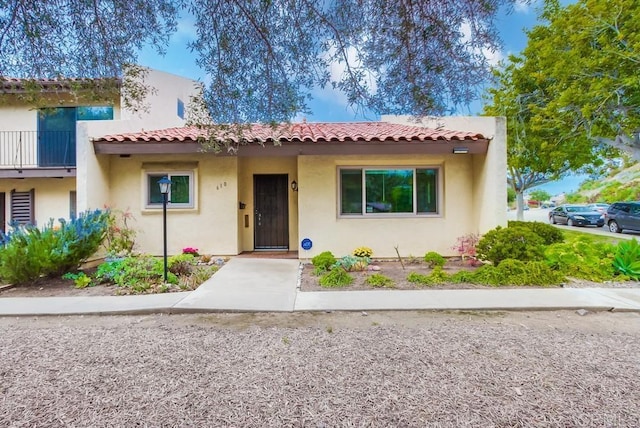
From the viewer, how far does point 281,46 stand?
13.4 ft

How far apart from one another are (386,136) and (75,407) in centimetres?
796

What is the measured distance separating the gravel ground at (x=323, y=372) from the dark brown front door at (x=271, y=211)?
19.3ft

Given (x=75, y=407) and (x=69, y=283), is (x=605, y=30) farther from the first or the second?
(x=69, y=283)

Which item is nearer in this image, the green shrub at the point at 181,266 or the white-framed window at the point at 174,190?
the green shrub at the point at 181,266

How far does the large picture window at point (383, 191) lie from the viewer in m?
9.59

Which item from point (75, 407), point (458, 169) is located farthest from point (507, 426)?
point (458, 169)

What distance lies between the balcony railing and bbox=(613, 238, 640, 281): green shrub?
630 inches

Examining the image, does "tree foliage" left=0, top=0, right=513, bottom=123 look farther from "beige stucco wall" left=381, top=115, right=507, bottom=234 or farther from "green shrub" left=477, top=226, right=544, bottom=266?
"green shrub" left=477, top=226, right=544, bottom=266

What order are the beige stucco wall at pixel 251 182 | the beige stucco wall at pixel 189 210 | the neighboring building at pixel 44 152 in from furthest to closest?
the neighboring building at pixel 44 152 < the beige stucco wall at pixel 251 182 < the beige stucco wall at pixel 189 210

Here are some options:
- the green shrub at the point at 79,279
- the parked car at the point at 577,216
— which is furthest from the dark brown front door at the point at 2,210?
the parked car at the point at 577,216

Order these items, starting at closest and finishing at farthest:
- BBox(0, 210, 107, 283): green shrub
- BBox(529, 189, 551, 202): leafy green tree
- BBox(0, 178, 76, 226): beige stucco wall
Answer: BBox(0, 210, 107, 283): green shrub
BBox(0, 178, 76, 226): beige stucco wall
BBox(529, 189, 551, 202): leafy green tree

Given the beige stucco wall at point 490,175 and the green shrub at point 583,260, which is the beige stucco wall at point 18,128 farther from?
the green shrub at point 583,260

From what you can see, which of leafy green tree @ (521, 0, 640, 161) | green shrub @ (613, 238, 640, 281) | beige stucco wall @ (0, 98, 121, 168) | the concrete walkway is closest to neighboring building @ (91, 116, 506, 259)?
green shrub @ (613, 238, 640, 281)

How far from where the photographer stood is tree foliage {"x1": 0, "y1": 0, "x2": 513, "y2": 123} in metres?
3.59
